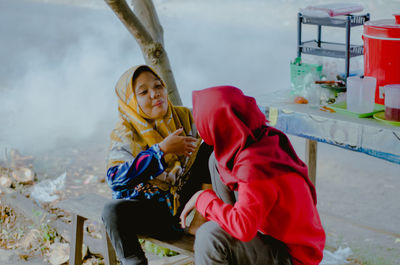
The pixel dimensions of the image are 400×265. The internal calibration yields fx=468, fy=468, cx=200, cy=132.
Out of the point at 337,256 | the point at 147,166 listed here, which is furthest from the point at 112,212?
the point at 337,256

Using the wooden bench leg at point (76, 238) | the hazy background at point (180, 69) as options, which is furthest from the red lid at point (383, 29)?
the wooden bench leg at point (76, 238)

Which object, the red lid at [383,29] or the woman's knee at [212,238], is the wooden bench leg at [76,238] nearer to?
the woman's knee at [212,238]

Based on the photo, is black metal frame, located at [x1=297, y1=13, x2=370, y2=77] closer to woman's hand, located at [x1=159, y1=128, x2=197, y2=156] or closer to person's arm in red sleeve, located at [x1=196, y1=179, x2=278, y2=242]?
woman's hand, located at [x1=159, y1=128, x2=197, y2=156]

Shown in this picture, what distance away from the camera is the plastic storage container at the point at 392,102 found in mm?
2156

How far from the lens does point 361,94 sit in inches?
91.4

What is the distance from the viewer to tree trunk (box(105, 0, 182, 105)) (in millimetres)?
3016

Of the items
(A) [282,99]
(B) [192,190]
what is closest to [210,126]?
(B) [192,190]

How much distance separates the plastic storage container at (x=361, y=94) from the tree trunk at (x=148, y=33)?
1248 mm

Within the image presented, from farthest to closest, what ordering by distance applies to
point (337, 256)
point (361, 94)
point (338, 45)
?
1. point (337, 256)
2. point (338, 45)
3. point (361, 94)

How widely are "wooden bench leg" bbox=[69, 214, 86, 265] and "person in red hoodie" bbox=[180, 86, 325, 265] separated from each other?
0.94 metres

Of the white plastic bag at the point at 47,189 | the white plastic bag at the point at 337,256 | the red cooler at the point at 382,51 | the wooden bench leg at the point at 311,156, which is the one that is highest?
the red cooler at the point at 382,51

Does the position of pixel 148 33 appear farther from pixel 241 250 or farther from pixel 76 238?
pixel 241 250

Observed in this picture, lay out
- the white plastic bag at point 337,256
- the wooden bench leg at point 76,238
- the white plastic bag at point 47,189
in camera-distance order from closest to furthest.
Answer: the wooden bench leg at point 76,238
the white plastic bag at point 337,256
the white plastic bag at point 47,189

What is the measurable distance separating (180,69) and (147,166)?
6651mm
